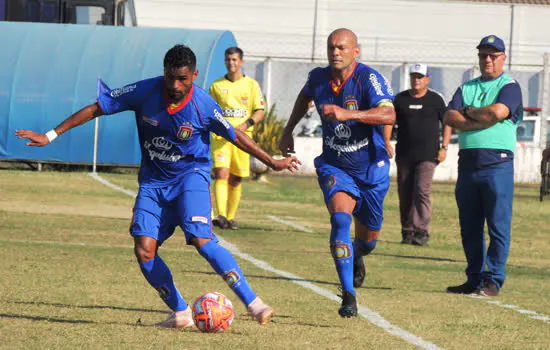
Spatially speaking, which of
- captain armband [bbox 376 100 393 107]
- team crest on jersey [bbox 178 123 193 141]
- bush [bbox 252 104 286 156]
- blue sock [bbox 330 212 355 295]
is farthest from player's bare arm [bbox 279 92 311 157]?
bush [bbox 252 104 286 156]

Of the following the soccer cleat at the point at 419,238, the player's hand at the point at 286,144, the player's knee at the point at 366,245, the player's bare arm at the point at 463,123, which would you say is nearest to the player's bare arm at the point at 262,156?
the player's hand at the point at 286,144

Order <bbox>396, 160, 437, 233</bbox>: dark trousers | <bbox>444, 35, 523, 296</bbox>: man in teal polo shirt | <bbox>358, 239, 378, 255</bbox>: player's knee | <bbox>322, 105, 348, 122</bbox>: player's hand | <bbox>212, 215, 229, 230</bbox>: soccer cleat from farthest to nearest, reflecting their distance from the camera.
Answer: <bbox>212, 215, 229, 230</bbox>: soccer cleat, <bbox>396, 160, 437, 233</bbox>: dark trousers, <bbox>444, 35, 523, 296</bbox>: man in teal polo shirt, <bbox>358, 239, 378, 255</bbox>: player's knee, <bbox>322, 105, 348, 122</bbox>: player's hand

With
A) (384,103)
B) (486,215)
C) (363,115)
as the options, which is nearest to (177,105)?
(363,115)

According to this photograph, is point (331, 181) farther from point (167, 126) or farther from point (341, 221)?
point (167, 126)

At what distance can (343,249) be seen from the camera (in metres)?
8.25

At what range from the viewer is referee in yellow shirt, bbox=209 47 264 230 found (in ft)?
48.6

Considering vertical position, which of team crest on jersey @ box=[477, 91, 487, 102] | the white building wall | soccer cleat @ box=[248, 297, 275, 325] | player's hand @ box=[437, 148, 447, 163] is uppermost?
the white building wall

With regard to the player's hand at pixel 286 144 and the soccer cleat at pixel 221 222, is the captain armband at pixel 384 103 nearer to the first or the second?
the player's hand at pixel 286 144

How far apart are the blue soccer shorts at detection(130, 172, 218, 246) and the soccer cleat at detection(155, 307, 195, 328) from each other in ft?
1.64

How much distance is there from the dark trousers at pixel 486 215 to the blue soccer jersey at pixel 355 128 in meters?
1.34

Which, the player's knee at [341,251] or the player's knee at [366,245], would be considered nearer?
the player's knee at [341,251]

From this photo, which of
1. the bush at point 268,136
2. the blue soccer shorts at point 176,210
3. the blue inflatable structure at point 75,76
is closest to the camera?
the blue soccer shorts at point 176,210

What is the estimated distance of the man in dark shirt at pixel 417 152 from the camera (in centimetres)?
1418

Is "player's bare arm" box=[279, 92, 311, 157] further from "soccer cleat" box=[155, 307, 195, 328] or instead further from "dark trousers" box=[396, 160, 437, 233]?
"dark trousers" box=[396, 160, 437, 233]
